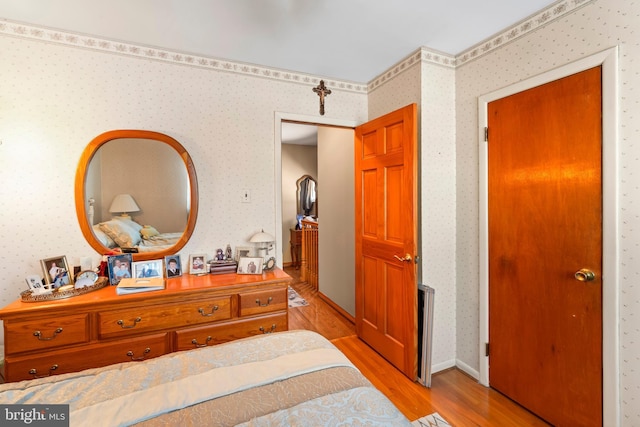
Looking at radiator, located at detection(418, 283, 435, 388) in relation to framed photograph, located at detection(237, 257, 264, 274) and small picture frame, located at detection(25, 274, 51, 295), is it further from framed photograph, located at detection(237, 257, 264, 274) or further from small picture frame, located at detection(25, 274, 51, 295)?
small picture frame, located at detection(25, 274, 51, 295)

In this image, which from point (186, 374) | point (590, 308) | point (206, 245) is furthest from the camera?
point (206, 245)

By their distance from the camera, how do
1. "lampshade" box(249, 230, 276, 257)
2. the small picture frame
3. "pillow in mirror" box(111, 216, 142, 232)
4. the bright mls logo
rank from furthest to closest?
"lampshade" box(249, 230, 276, 257), "pillow in mirror" box(111, 216, 142, 232), the small picture frame, the bright mls logo

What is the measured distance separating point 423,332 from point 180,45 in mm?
2809

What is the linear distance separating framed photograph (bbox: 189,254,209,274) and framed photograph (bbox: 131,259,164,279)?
22cm

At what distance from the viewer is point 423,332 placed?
219cm

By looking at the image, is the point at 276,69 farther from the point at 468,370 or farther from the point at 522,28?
the point at 468,370

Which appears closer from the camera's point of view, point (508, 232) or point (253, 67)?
point (508, 232)

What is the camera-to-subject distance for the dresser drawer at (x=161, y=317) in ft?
5.65

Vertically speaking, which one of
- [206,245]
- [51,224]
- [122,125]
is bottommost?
[206,245]

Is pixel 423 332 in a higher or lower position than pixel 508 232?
lower

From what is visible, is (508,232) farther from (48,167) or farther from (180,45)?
(48,167)

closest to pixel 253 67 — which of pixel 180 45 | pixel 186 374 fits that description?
pixel 180 45

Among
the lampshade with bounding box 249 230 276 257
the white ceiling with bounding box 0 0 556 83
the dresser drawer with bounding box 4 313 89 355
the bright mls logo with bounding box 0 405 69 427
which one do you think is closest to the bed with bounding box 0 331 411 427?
the bright mls logo with bounding box 0 405 69 427

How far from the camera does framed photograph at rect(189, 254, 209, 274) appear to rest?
2.22 metres
